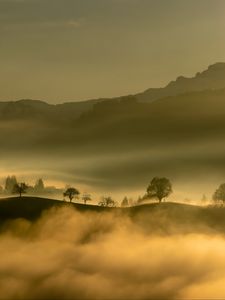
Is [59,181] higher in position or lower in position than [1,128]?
lower

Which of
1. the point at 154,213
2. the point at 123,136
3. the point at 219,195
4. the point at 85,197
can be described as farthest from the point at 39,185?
the point at 219,195

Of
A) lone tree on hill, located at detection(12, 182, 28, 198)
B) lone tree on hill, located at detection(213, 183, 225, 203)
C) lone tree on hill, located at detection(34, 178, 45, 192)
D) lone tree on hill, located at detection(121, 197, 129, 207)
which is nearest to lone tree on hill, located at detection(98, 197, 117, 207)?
lone tree on hill, located at detection(121, 197, 129, 207)

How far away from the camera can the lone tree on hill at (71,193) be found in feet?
57.7

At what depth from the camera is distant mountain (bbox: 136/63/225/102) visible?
17.8 m

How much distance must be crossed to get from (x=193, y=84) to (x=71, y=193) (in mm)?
3906

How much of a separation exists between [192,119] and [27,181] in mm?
4206

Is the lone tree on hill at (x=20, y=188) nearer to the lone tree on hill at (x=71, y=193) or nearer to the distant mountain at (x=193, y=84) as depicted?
the lone tree on hill at (x=71, y=193)

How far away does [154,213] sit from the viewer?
17625 mm

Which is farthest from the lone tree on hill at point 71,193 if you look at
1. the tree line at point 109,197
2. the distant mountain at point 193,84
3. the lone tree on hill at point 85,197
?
the distant mountain at point 193,84

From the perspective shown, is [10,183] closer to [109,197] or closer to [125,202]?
[109,197]

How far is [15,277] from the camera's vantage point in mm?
17266

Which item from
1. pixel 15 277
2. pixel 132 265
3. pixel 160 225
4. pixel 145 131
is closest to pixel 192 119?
pixel 145 131

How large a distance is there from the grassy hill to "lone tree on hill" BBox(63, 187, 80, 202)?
0.20 meters

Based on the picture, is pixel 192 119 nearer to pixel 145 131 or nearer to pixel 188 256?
pixel 145 131
